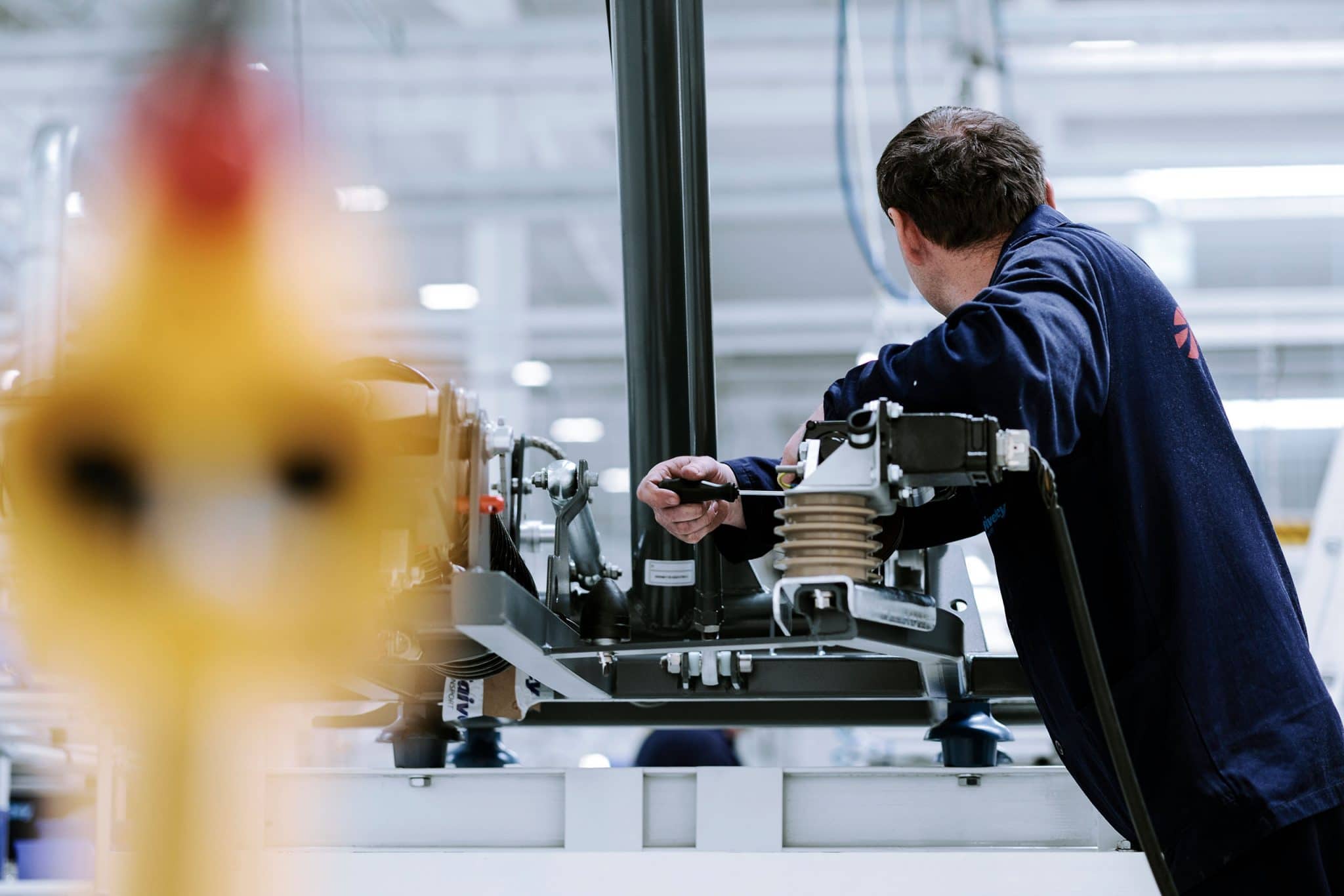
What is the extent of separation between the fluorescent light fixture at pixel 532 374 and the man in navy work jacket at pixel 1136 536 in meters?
5.00

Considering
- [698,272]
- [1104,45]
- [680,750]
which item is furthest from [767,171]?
[698,272]

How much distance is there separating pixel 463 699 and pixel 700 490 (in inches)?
21.0

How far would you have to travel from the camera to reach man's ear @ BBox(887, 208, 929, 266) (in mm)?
1061

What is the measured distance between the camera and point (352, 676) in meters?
1.12

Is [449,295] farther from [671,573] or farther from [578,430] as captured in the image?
[671,573]

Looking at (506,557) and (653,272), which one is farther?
(653,272)

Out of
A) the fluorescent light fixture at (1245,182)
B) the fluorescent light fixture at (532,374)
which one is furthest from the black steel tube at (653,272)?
the fluorescent light fixture at (532,374)

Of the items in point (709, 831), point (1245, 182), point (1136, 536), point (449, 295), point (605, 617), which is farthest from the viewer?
point (449, 295)

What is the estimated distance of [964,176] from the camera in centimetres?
102

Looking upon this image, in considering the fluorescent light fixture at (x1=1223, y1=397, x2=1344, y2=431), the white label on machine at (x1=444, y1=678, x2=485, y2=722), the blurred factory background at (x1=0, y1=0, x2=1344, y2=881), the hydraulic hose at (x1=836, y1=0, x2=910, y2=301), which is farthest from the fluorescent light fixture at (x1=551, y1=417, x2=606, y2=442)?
the white label on machine at (x1=444, y1=678, x2=485, y2=722)

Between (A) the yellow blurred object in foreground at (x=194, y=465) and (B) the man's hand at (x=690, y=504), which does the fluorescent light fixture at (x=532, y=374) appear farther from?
(A) the yellow blurred object in foreground at (x=194, y=465)

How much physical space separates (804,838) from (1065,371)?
72cm

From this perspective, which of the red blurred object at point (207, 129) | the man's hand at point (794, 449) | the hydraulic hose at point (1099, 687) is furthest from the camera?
the man's hand at point (794, 449)

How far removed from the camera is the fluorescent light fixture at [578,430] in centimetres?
869
